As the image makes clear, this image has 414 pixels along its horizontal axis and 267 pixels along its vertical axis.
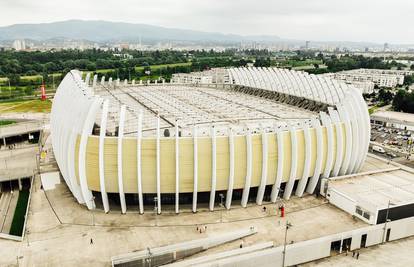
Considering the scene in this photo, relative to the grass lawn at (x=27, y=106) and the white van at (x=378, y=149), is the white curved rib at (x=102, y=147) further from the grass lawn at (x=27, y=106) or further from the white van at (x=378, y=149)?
the grass lawn at (x=27, y=106)

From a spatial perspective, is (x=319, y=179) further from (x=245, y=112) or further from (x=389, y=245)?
(x=245, y=112)

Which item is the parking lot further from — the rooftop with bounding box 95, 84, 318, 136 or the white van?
the rooftop with bounding box 95, 84, 318, 136

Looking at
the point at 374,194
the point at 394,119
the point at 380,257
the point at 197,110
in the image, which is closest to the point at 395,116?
the point at 394,119

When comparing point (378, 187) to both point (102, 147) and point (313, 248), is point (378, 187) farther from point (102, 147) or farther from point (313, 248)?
point (102, 147)

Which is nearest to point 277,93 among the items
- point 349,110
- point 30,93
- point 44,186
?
point 349,110

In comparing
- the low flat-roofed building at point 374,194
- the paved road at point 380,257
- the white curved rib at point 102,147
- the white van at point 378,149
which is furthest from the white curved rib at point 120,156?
the white van at point 378,149

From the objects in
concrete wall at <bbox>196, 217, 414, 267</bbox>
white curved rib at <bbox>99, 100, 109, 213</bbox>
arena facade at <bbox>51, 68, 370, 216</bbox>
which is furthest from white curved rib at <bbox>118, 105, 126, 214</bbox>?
concrete wall at <bbox>196, 217, 414, 267</bbox>
